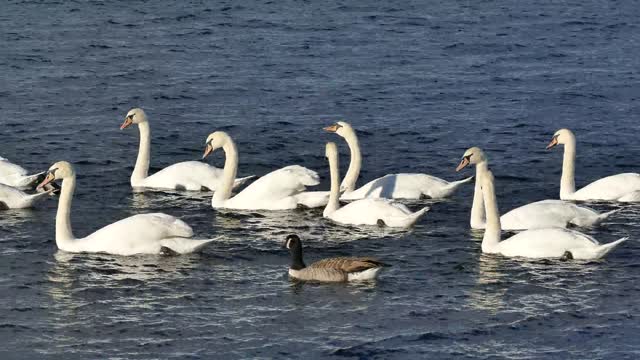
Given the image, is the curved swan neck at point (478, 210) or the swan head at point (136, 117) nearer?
the curved swan neck at point (478, 210)

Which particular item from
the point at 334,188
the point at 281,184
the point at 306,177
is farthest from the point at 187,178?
the point at 334,188

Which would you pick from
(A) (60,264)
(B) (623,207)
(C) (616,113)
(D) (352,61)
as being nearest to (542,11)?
(D) (352,61)

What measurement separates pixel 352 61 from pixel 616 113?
27.6 ft

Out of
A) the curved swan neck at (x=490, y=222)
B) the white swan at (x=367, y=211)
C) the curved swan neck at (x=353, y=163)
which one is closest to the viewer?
the curved swan neck at (x=490, y=222)

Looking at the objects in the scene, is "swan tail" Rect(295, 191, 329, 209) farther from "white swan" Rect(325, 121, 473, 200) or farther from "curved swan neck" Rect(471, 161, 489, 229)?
"curved swan neck" Rect(471, 161, 489, 229)

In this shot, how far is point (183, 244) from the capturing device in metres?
26.0

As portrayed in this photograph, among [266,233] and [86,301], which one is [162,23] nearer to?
[266,233]

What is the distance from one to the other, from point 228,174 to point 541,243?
698 cm

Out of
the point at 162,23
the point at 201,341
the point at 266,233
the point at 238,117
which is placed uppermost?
the point at 162,23

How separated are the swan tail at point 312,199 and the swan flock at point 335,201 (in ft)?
0.06

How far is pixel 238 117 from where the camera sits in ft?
122

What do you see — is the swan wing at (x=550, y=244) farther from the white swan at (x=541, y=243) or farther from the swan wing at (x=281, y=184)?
the swan wing at (x=281, y=184)

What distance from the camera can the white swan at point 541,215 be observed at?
90.1ft

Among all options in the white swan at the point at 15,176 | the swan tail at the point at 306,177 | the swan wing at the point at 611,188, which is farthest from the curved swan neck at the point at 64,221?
the swan wing at the point at 611,188
